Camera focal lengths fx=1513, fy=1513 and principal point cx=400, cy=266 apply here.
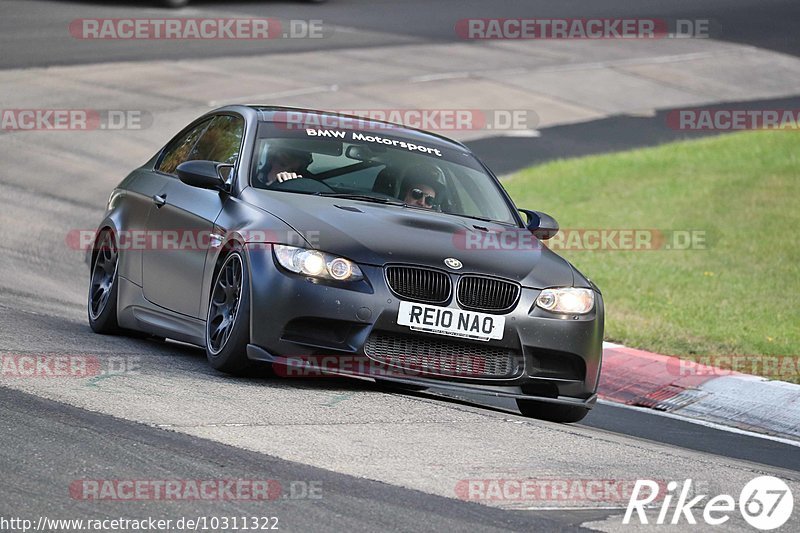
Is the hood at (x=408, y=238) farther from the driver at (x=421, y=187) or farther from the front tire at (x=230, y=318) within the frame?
the front tire at (x=230, y=318)

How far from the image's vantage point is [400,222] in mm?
8102

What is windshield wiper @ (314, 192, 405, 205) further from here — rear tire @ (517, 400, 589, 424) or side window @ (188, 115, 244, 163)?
rear tire @ (517, 400, 589, 424)

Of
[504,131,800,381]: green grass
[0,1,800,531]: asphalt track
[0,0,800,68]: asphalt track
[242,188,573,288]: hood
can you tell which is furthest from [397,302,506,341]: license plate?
[0,0,800,68]: asphalt track

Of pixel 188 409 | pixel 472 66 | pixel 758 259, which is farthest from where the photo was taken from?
pixel 472 66

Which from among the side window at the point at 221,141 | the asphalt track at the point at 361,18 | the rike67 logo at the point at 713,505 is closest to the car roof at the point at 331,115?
the side window at the point at 221,141

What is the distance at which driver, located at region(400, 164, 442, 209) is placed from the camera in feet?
29.0

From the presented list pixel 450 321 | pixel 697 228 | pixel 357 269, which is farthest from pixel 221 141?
pixel 697 228

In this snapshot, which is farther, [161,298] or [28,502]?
[161,298]

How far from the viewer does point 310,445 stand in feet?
21.0

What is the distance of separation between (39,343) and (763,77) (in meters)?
24.1

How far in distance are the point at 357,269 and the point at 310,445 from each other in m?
1.44

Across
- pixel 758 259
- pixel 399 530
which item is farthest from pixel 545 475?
pixel 758 259

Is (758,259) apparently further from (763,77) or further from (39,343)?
(763,77)

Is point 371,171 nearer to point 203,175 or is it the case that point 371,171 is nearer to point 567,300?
point 203,175
